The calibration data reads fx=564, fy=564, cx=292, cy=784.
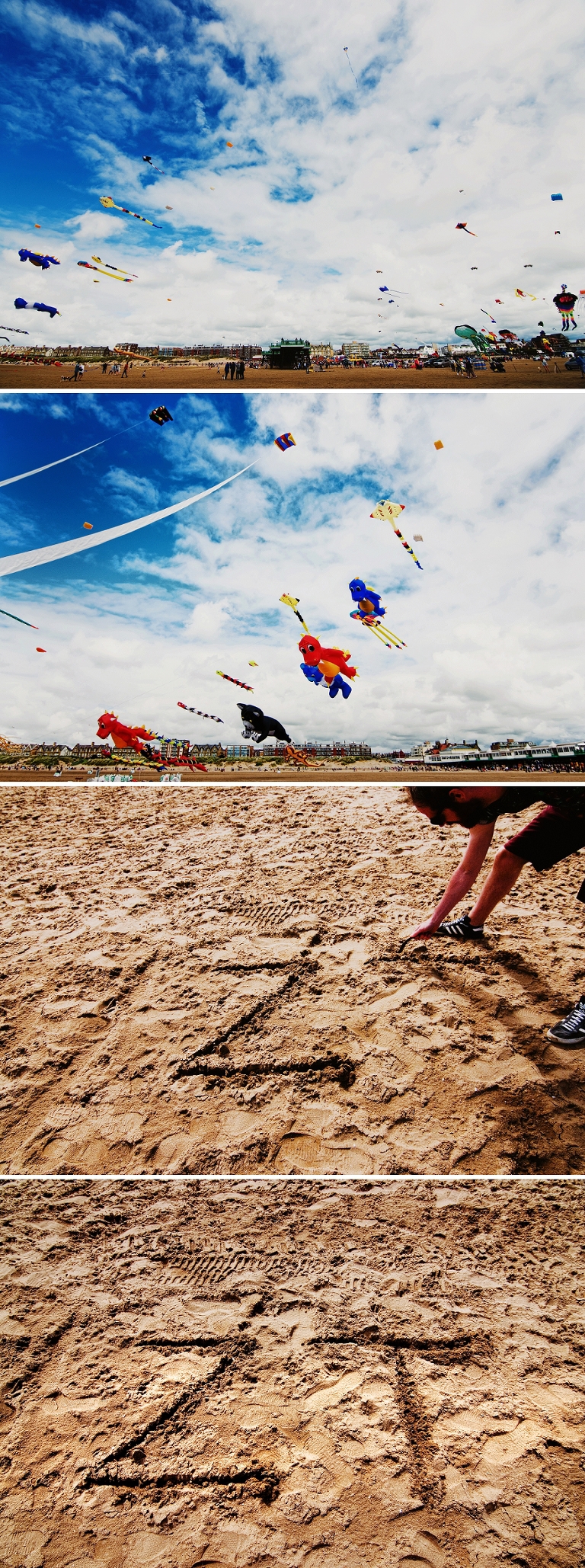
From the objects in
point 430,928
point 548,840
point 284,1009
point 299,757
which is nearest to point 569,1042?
point 430,928

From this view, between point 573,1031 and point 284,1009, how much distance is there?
4.93 feet

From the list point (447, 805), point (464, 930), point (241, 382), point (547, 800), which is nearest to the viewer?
point (547, 800)

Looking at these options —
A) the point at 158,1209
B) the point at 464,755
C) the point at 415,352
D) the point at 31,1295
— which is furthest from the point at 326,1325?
the point at 415,352

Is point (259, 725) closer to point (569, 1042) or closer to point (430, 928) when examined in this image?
point (430, 928)

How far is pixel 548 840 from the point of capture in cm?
294

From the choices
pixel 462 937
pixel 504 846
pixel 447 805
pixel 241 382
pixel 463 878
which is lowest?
pixel 462 937

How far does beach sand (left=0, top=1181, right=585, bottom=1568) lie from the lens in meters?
2.06

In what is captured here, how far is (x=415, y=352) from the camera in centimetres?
838

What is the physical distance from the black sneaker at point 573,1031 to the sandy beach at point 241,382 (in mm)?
3297

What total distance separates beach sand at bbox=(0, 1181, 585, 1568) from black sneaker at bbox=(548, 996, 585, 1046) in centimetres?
95

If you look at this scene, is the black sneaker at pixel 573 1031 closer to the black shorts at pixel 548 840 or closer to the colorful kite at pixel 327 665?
the black shorts at pixel 548 840

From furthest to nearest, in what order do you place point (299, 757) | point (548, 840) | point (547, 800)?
point (299, 757), point (548, 840), point (547, 800)

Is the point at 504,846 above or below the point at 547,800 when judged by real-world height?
below

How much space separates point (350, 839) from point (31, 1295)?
2.99 meters
